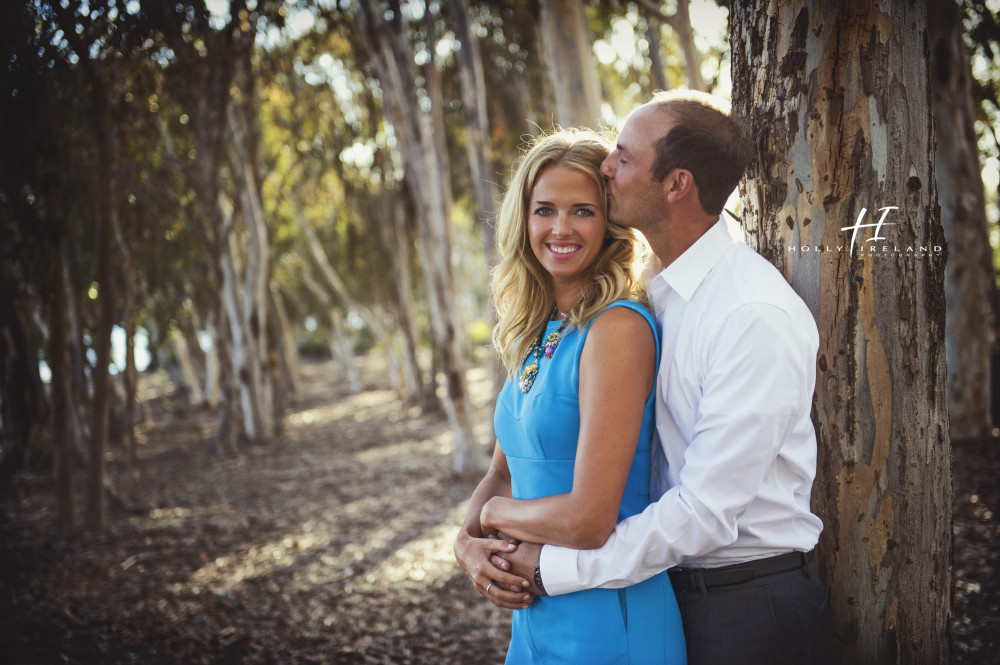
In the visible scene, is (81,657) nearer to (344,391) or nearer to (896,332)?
(896,332)

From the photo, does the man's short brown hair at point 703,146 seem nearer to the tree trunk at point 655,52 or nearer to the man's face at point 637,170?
the man's face at point 637,170

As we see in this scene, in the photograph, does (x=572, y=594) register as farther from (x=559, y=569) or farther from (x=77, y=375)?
(x=77, y=375)

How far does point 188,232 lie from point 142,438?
4572mm

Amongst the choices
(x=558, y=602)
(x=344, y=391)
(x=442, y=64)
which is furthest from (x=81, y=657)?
(x=344, y=391)

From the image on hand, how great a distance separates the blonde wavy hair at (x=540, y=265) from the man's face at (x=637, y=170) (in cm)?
10

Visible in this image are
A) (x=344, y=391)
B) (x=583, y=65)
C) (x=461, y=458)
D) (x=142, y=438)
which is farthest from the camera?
(x=344, y=391)

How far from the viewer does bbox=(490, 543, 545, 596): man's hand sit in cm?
169

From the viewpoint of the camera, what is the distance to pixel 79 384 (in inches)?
312

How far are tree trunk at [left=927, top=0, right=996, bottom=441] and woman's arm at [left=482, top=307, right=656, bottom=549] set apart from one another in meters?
6.50

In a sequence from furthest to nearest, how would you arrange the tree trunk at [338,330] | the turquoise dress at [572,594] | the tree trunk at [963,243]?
the tree trunk at [338,330], the tree trunk at [963,243], the turquoise dress at [572,594]

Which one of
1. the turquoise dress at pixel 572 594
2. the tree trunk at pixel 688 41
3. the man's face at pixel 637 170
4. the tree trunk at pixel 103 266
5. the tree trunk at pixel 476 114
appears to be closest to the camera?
the turquoise dress at pixel 572 594

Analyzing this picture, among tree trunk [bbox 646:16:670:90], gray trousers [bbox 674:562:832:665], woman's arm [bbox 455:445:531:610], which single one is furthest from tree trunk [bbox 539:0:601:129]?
tree trunk [bbox 646:16:670:90]

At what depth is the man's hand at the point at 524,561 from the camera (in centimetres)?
169
